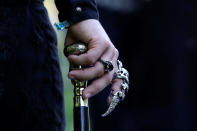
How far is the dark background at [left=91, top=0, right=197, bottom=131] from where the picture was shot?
21.2 ft

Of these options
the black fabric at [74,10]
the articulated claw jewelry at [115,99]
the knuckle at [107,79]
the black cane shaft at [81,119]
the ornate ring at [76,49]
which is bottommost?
the black cane shaft at [81,119]

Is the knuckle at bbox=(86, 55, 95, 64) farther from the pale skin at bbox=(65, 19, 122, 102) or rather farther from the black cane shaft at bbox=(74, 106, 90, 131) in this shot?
the black cane shaft at bbox=(74, 106, 90, 131)

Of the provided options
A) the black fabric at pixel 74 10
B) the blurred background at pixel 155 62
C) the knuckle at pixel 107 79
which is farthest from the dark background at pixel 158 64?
the knuckle at pixel 107 79

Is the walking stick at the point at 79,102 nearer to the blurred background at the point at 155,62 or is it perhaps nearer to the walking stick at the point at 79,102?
the walking stick at the point at 79,102

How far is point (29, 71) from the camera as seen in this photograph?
1239mm

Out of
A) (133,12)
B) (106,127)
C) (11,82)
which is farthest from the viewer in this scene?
(133,12)

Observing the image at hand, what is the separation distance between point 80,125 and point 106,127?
197 inches

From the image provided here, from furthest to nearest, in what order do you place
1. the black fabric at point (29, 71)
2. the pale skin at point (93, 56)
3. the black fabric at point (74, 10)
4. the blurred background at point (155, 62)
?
the blurred background at point (155, 62) → the black fabric at point (74, 10) → the pale skin at point (93, 56) → the black fabric at point (29, 71)

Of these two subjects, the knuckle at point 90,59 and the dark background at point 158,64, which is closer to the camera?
the knuckle at point 90,59

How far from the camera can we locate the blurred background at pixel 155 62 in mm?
6465

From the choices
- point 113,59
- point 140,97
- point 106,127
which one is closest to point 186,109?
point 140,97

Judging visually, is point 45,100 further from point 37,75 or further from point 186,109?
point 186,109

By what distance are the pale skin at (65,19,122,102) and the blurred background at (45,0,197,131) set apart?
494 centimetres

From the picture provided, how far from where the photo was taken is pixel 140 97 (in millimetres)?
6648
